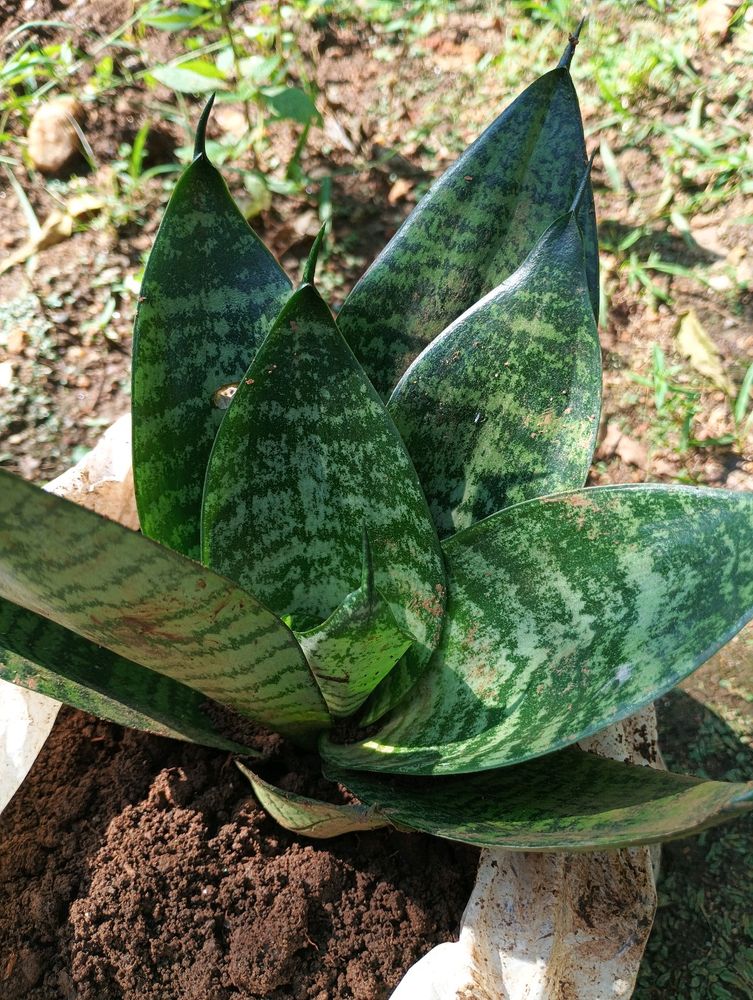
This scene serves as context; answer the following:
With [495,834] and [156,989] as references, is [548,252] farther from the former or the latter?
[156,989]

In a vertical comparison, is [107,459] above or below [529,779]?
above

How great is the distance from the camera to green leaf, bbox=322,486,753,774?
2.42 ft

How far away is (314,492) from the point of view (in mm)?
850

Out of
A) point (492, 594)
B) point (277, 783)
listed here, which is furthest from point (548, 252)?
point (277, 783)

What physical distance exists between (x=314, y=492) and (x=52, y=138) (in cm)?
152

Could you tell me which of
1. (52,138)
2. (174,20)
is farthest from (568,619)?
(52,138)

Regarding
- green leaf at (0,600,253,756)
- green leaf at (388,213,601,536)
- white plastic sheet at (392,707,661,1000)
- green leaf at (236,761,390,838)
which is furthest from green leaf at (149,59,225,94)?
white plastic sheet at (392,707,661,1000)

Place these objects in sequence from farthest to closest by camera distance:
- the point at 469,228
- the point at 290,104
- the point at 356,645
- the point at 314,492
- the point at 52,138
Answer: the point at 52,138
the point at 290,104
the point at 469,228
the point at 314,492
the point at 356,645

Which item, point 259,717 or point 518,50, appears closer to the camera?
point 259,717

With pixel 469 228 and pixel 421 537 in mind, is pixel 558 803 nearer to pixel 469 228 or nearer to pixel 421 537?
pixel 421 537

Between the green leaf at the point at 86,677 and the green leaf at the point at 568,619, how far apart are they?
165mm

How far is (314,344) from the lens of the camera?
0.78 metres

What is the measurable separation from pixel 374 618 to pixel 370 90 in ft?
5.88

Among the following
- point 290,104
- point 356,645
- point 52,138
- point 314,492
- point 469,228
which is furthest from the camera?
point 52,138
